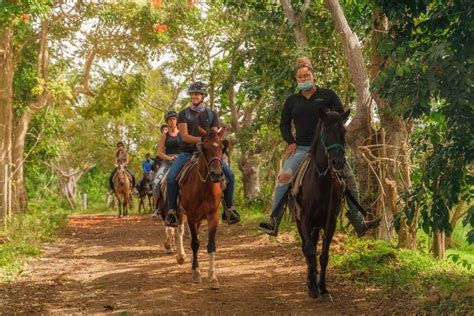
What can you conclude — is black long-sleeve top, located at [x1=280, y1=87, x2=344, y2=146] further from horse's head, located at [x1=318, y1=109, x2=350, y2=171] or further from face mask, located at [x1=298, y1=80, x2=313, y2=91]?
horse's head, located at [x1=318, y1=109, x2=350, y2=171]

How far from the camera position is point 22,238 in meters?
15.1

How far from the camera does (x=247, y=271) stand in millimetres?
10773

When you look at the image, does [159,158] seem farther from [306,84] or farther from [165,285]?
→ [306,84]

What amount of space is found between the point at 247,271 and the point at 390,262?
2386mm

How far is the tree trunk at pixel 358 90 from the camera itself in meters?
11.1

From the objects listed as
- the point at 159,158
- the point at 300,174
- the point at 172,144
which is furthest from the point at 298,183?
the point at 159,158

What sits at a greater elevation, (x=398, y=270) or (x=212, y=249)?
(x=212, y=249)

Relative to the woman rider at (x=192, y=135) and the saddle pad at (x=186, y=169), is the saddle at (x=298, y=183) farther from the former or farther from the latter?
the saddle pad at (x=186, y=169)

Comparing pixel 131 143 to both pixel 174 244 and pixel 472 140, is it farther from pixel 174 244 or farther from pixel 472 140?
pixel 472 140

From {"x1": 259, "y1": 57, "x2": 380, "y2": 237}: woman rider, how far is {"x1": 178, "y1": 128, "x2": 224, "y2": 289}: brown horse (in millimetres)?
937

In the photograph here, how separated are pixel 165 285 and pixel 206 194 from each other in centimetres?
142

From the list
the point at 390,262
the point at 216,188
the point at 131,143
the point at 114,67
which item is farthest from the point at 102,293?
the point at 131,143

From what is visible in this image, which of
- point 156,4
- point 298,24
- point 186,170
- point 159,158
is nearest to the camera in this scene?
point 186,170

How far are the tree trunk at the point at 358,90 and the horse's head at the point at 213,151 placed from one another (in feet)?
9.63
